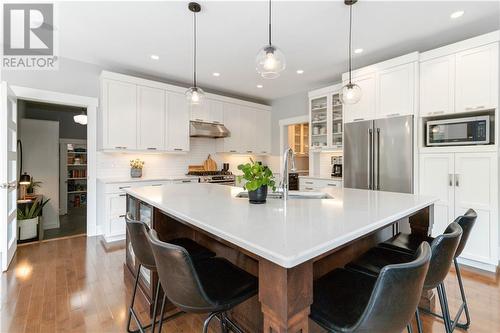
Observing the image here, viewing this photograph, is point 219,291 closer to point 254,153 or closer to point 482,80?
point 482,80

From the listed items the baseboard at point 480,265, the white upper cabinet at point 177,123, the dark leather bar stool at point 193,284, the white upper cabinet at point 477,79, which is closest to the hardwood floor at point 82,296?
the baseboard at point 480,265

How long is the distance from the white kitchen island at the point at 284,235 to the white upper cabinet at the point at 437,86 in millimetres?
1773

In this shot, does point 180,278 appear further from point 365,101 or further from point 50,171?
point 50,171

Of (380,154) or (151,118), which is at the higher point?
(151,118)

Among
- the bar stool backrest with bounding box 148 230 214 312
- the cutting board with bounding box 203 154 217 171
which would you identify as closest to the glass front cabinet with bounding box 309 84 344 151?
the cutting board with bounding box 203 154 217 171

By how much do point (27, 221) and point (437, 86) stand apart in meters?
5.84

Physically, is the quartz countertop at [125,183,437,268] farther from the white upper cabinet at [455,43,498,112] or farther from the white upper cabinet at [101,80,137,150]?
the white upper cabinet at [101,80,137,150]

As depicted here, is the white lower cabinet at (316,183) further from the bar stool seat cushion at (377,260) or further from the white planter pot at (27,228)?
the white planter pot at (27,228)

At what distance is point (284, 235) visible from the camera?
101 cm

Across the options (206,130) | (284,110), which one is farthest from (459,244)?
(284,110)

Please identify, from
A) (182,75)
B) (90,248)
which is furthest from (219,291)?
(182,75)

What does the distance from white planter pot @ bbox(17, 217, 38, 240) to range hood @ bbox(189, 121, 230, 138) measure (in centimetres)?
274

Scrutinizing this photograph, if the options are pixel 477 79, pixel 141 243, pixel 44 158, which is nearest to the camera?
pixel 141 243

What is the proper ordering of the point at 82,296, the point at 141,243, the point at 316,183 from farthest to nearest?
1. the point at 316,183
2. the point at 82,296
3. the point at 141,243
